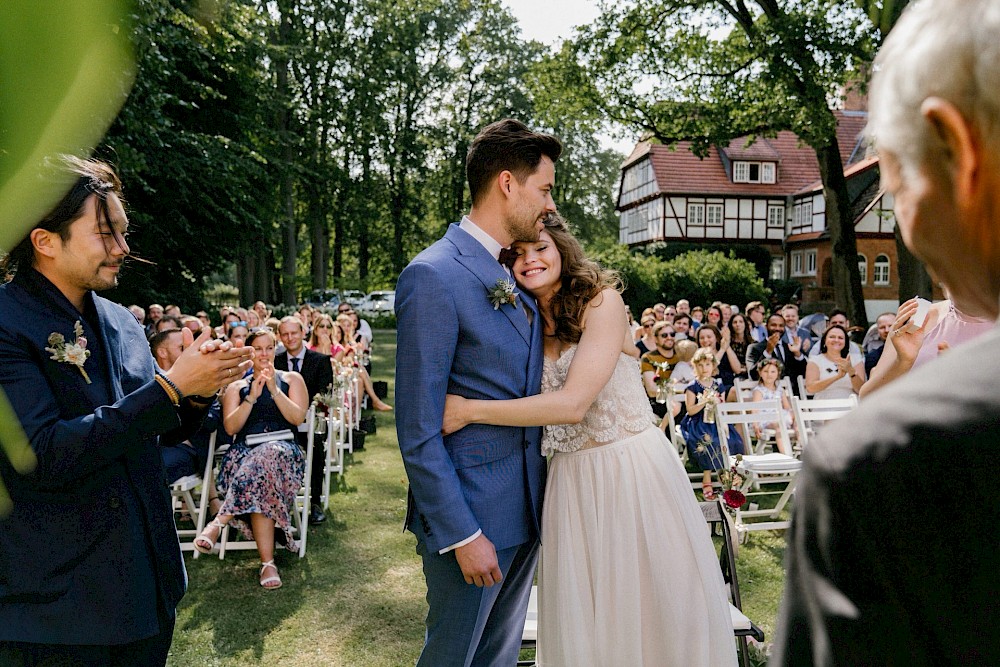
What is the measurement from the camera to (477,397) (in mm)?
2473

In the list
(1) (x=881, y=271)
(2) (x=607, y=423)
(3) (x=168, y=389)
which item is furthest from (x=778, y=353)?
(1) (x=881, y=271)

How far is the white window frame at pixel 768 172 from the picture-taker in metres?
43.6

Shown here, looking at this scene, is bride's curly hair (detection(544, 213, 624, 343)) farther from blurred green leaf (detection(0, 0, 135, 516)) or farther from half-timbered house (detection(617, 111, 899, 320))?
half-timbered house (detection(617, 111, 899, 320))

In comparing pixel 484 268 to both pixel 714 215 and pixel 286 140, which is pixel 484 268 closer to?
pixel 286 140

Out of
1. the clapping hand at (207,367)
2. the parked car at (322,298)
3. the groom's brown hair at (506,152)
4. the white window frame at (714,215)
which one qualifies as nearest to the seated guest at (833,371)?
the groom's brown hair at (506,152)

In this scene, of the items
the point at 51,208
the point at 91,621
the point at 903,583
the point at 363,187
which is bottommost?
the point at 91,621

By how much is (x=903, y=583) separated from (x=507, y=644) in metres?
2.29

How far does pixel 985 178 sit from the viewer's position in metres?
0.69

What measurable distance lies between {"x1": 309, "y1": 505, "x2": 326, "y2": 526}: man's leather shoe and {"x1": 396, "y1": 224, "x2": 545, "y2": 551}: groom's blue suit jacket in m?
4.60

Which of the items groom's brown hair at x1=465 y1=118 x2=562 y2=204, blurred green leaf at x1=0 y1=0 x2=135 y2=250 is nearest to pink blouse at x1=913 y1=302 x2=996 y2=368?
groom's brown hair at x1=465 y1=118 x2=562 y2=204

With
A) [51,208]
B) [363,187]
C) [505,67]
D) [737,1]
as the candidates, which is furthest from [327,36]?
[51,208]

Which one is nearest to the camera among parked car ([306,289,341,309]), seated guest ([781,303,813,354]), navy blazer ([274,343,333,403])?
navy blazer ([274,343,333,403])

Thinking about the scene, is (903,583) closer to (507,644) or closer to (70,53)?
(70,53)

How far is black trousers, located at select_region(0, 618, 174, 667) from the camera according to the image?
207 centimetres
